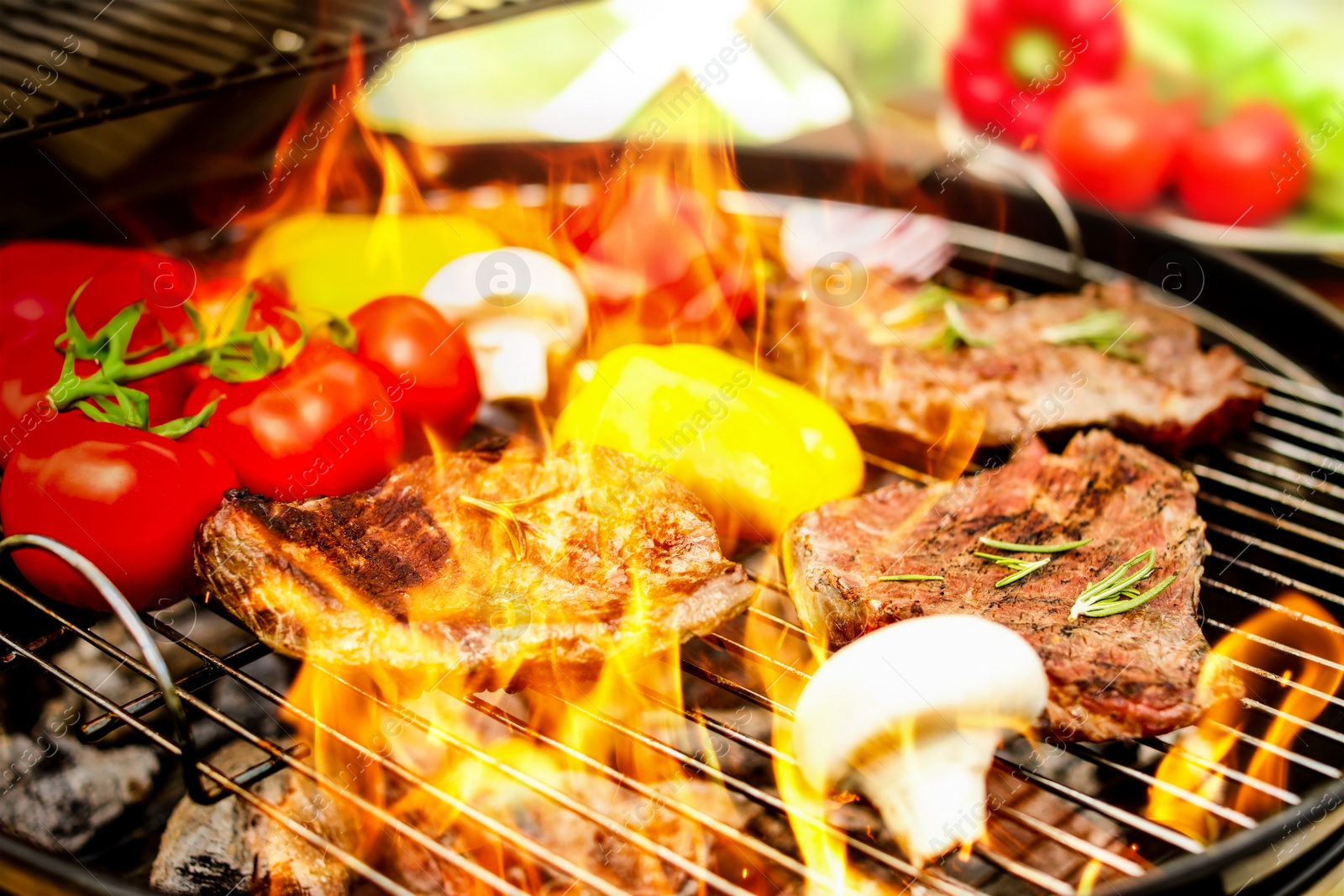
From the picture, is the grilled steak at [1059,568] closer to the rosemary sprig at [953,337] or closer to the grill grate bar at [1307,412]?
the rosemary sprig at [953,337]

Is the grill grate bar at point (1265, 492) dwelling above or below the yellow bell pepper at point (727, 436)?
above

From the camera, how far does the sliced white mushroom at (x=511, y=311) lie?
3.02 meters

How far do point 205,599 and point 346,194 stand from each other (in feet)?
6.86

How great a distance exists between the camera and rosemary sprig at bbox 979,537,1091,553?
2275 mm

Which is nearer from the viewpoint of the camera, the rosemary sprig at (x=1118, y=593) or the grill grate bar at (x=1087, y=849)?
the grill grate bar at (x=1087, y=849)

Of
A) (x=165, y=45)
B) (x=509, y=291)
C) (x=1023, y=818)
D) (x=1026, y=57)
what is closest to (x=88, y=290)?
(x=165, y=45)

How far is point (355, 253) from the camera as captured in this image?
3.33 m

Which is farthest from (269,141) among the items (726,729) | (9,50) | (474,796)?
(726,729)

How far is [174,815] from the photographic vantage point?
2.17m

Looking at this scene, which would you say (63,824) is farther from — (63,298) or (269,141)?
(269,141)

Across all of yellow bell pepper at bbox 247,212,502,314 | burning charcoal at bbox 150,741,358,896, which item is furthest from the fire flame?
yellow bell pepper at bbox 247,212,502,314

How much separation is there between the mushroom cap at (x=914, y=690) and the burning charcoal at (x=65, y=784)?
1574mm

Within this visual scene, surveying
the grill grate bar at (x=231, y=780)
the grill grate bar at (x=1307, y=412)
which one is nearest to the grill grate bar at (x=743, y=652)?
the grill grate bar at (x=231, y=780)

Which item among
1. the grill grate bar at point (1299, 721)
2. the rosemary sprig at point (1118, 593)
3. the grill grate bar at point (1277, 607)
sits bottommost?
the grill grate bar at point (1299, 721)
